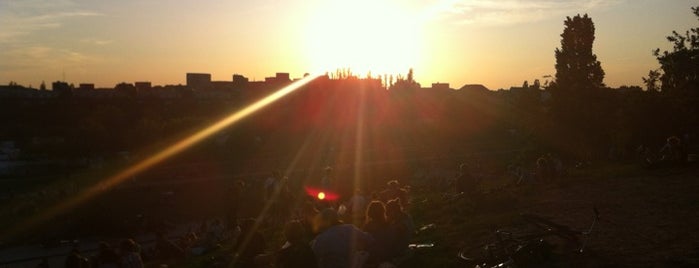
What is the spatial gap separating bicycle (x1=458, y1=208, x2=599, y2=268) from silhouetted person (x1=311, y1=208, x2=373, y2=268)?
1.85 m

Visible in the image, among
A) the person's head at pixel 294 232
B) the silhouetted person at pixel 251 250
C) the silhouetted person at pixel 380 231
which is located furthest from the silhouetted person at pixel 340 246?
the silhouetted person at pixel 251 250

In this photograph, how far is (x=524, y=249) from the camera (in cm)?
965

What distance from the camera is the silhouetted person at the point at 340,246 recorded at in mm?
8992

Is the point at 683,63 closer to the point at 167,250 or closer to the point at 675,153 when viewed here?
the point at 675,153

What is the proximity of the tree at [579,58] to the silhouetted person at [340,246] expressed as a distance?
87.2 ft

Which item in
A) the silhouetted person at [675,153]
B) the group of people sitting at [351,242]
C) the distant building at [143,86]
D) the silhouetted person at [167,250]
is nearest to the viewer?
the group of people sitting at [351,242]

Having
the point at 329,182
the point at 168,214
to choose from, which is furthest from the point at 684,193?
the point at 168,214

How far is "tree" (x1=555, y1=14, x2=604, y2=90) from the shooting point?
1332 inches

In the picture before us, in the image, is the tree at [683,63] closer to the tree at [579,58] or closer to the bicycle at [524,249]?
the tree at [579,58]

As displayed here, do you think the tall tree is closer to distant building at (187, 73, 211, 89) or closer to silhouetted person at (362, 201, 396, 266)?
silhouetted person at (362, 201, 396, 266)

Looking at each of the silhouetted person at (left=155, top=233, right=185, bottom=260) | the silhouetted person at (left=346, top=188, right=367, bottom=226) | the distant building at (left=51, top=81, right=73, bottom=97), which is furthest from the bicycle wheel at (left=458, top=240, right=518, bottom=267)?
the distant building at (left=51, top=81, right=73, bottom=97)

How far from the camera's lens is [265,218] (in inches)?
701

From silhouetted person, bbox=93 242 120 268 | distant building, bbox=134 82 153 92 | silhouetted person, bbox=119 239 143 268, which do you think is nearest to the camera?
silhouetted person, bbox=93 242 120 268

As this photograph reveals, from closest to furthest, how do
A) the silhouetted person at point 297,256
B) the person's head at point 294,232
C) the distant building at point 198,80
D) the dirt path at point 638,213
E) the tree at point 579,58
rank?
the silhouetted person at point 297,256 → the person's head at point 294,232 → the dirt path at point 638,213 → the tree at point 579,58 → the distant building at point 198,80
